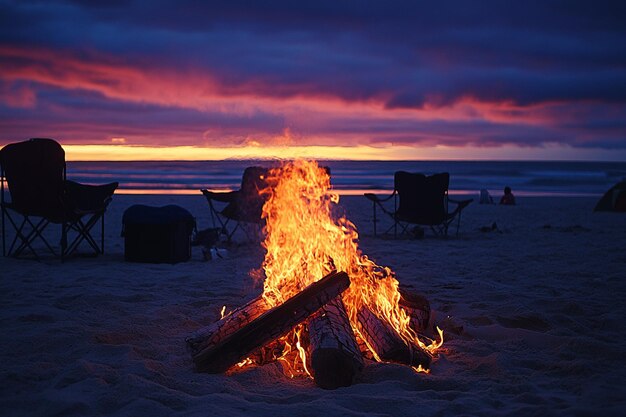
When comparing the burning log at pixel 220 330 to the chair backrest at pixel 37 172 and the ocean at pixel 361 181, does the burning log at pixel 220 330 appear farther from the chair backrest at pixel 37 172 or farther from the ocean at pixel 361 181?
the ocean at pixel 361 181

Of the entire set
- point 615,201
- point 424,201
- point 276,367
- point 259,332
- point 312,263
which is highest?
point 424,201

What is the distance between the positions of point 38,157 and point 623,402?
6.80m

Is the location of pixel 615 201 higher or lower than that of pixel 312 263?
higher

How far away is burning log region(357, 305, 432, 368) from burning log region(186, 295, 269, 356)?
0.83m

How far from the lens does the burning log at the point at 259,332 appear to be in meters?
3.46

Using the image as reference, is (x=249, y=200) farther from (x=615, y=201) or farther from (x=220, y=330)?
(x=615, y=201)

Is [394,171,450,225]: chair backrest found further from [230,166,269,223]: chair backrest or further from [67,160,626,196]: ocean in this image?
[67,160,626,196]: ocean

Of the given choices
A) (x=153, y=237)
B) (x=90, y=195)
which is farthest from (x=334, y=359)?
(x=90, y=195)

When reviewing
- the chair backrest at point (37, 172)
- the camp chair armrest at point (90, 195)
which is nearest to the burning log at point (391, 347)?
the chair backrest at point (37, 172)

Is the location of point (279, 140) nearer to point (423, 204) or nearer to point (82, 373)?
point (82, 373)

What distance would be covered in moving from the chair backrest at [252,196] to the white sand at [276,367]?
1.45 meters

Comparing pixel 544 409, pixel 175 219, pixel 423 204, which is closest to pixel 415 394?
pixel 544 409

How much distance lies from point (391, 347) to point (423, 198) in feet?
22.0

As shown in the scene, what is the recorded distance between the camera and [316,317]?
3.71m
